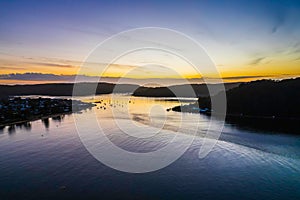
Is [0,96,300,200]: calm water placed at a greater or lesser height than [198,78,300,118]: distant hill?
lesser

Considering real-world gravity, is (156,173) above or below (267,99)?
below

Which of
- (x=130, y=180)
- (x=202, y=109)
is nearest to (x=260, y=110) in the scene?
(x=202, y=109)

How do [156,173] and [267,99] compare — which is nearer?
[156,173]

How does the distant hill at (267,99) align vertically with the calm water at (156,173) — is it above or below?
above

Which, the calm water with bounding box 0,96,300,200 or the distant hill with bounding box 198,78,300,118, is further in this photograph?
the distant hill with bounding box 198,78,300,118

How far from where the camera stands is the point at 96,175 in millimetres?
22859

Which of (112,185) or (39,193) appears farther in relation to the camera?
(112,185)

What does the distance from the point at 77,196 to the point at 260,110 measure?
67.3 meters

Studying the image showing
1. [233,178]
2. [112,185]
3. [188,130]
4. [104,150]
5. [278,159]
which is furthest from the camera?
[188,130]

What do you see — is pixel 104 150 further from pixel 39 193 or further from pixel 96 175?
pixel 39 193

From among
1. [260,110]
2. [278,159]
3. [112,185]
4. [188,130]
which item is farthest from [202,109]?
[112,185]

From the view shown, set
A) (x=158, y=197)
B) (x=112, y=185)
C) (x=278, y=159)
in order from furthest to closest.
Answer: (x=278, y=159)
(x=112, y=185)
(x=158, y=197)

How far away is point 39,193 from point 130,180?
8.18 m

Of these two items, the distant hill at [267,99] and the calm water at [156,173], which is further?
the distant hill at [267,99]
